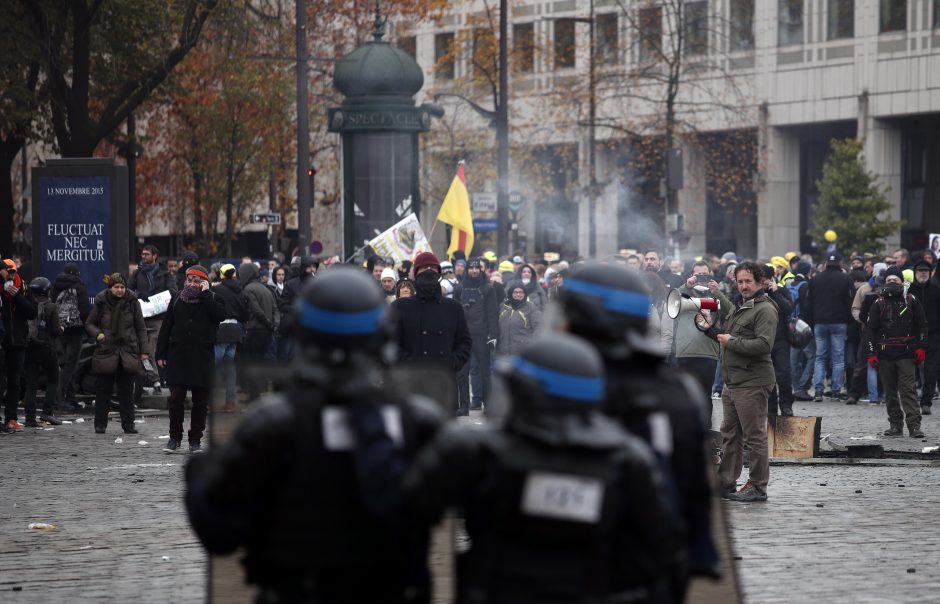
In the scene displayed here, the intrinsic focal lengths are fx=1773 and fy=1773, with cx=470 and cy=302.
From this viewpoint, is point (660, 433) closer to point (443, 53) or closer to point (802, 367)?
point (802, 367)

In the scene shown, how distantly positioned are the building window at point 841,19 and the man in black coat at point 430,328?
136 ft

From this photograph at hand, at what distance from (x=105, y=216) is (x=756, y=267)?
41.2 feet

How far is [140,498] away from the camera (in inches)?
504

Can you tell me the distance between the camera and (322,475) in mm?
4324

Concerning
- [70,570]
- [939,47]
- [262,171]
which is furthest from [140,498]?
[939,47]

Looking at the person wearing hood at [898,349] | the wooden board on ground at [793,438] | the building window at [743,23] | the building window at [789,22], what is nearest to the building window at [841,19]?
the building window at [789,22]

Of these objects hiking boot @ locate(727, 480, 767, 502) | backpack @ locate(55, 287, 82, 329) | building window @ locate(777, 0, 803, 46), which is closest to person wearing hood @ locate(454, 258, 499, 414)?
backpack @ locate(55, 287, 82, 329)

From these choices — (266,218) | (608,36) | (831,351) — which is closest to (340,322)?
(831,351)

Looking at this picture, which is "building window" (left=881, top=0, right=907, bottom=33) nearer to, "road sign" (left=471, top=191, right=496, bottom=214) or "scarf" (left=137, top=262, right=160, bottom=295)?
"road sign" (left=471, top=191, right=496, bottom=214)

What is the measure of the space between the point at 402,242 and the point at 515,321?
5.69 meters

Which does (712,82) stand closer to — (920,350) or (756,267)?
(920,350)

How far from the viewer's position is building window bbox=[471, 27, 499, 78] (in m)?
47.1

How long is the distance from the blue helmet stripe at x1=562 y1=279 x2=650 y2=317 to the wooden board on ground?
10.4 metres

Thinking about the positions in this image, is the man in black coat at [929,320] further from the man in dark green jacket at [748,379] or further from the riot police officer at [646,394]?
the riot police officer at [646,394]
